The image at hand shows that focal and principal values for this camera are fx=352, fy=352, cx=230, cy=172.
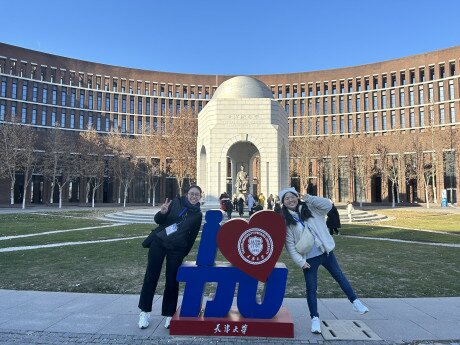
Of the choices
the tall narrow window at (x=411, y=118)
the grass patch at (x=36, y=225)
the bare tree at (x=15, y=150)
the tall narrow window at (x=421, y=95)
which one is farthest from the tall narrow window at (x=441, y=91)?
the bare tree at (x=15, y=150)

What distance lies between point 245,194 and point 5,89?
52.8 metres

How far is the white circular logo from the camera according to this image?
502cm

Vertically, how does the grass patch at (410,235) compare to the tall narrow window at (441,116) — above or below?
below

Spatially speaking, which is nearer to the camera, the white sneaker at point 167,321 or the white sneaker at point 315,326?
the white sneaker at point 315,326

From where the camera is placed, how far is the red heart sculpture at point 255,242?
16.5 feet

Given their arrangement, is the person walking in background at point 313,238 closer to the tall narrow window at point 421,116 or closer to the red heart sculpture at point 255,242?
the red heart sculpture at point 255,242

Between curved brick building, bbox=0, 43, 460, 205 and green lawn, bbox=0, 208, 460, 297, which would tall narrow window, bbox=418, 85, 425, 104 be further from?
green lawn, bbox=0, 208, 460, 297

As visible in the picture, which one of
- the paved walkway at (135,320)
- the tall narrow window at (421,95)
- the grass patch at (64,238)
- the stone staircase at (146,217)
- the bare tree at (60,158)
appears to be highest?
the tall narrow window at (421,95)

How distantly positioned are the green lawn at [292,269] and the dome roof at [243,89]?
15735 mm

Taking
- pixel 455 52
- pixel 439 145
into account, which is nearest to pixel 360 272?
pixel 439 145

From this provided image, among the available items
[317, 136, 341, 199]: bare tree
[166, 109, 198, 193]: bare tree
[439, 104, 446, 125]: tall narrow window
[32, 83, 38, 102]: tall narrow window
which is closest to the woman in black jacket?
[166, 109, 198, 193]: bare tree

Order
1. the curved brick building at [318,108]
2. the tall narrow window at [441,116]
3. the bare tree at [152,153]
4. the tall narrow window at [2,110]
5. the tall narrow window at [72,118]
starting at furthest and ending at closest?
the tall narrow window at [72,118], the tall narrow window at [441,116], the tall narrow window at [2,110], the curved brick building at [318,108], the bare tree at [152,153]

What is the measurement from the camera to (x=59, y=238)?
14953mm

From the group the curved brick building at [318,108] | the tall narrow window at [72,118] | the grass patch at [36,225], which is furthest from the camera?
the tall narrow window at [72,118]
